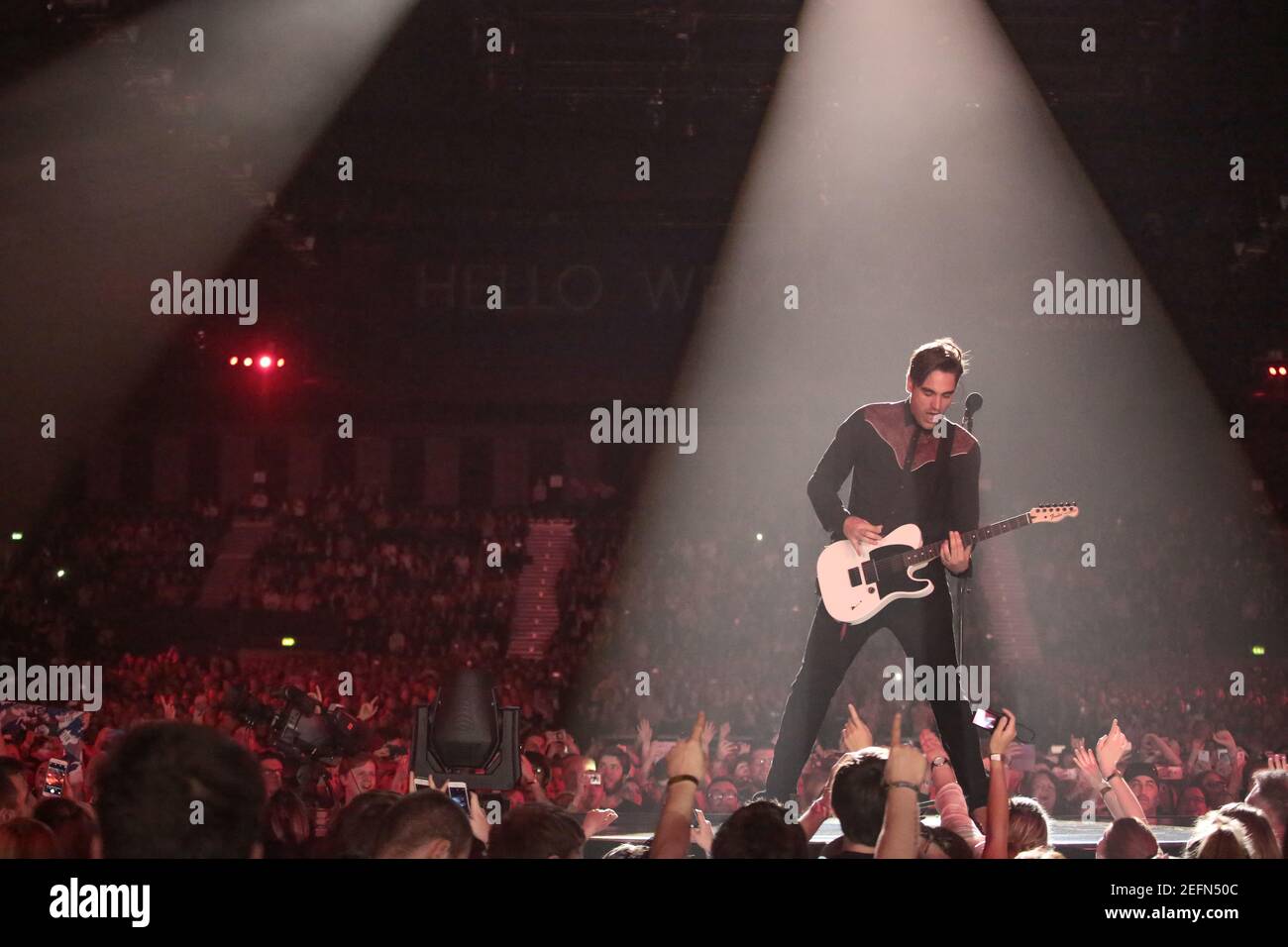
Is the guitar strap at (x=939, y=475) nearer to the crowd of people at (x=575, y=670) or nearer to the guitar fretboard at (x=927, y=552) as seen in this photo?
the guitar fretboard at (x=927, y=552)

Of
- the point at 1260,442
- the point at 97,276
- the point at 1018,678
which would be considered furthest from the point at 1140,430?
the point at 97,276

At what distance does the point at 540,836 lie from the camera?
3.18m

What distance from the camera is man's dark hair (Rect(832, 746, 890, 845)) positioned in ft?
10.9

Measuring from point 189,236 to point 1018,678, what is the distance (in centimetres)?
1006

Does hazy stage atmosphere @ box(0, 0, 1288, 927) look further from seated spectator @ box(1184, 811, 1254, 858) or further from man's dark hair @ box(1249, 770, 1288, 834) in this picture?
seated spectator @ box(1184, 811, 1254, 858)

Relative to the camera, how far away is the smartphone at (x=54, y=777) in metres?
7.80

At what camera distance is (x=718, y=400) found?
17266mm

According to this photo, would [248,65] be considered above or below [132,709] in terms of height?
above

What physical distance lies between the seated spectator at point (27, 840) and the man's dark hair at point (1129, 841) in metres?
2.68

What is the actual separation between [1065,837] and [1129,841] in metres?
3.47

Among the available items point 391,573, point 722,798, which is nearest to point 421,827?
point 722,798

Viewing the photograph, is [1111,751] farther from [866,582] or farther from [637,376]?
[637,376]

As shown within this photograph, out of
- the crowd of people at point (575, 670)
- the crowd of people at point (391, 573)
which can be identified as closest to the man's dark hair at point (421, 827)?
the crowd of people at point (575, 670)

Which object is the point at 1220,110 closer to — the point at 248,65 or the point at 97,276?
the point at 248,65
